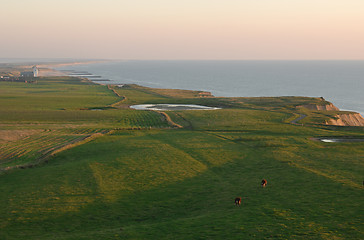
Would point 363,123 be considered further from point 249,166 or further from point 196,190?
point 196,190

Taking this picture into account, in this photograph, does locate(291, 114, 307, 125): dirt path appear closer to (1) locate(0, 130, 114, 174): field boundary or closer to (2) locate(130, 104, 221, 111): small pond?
(2) locate(130, 104, 221, 111): small pond

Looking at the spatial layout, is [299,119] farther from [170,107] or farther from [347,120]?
[170,107]

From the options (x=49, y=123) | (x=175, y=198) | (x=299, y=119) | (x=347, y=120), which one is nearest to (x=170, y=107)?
(x=299, y=119)

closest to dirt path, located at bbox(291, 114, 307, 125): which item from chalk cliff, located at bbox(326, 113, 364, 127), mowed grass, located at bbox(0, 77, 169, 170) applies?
chalk cliff, located at bbox(326, 113, 364, 127)

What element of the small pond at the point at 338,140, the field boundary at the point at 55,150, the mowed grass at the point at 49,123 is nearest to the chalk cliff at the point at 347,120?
the small pond at the point at 338,140

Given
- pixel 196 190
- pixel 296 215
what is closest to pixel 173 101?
pixel 196 190

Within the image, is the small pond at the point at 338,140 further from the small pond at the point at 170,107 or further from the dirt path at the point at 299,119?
the small pond at the point at 170,107
